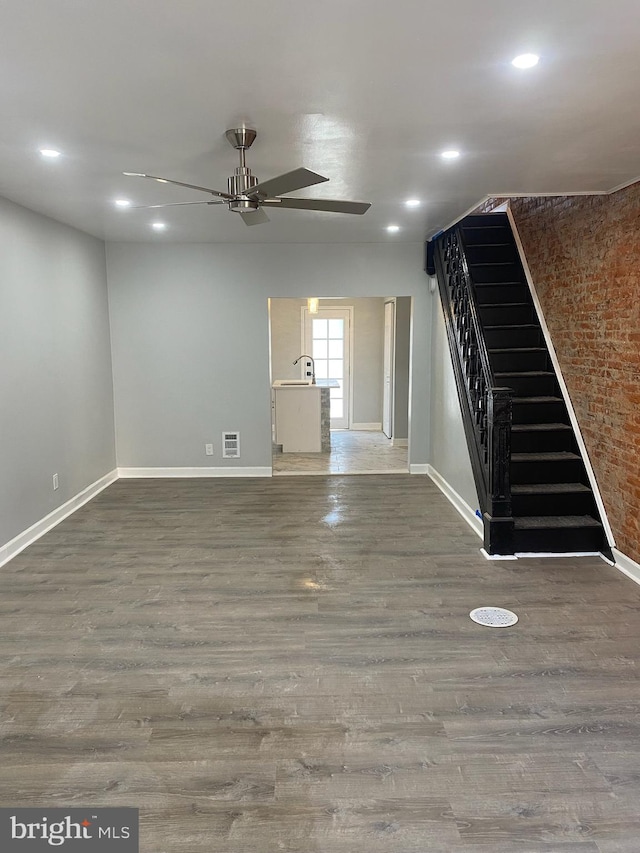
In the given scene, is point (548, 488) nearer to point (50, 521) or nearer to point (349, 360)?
point (50, 521)

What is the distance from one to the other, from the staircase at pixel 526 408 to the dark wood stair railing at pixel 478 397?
0.04 meters

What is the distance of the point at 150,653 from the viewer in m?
2.96

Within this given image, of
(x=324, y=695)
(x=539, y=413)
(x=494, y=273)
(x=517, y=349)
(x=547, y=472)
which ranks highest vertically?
(x=494, y=273)

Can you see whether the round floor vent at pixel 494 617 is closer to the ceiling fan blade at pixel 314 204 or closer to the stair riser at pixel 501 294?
the ceiling fan blade at pixel 314 204

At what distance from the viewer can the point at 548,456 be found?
4.63m

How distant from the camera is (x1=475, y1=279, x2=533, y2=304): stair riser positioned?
18.7 feet

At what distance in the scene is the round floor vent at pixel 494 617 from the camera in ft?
10.6

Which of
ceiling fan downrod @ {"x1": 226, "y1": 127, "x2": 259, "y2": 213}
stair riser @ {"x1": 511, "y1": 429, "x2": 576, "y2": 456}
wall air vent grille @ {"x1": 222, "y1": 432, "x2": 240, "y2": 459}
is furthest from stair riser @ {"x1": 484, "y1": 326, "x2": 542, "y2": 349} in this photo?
ceiling fan downrod @ {"x1": 226, "y1": 127, "x2": 259, "y2": 213}

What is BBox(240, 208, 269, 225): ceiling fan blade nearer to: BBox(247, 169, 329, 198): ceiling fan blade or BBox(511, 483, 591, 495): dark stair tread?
BBox(247, 169, 329, 198): ceiling fan blade

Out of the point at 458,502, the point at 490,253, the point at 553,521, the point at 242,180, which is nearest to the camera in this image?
the point at 242,180

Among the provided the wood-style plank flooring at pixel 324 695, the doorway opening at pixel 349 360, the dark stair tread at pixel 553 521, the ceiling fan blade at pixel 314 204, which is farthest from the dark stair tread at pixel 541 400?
the doorway opening at pixel 349 360

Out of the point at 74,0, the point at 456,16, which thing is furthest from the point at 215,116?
the point at 456,16

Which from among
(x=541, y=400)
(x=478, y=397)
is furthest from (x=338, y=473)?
(x=541, y=400)

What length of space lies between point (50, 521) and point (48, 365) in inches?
52.2
